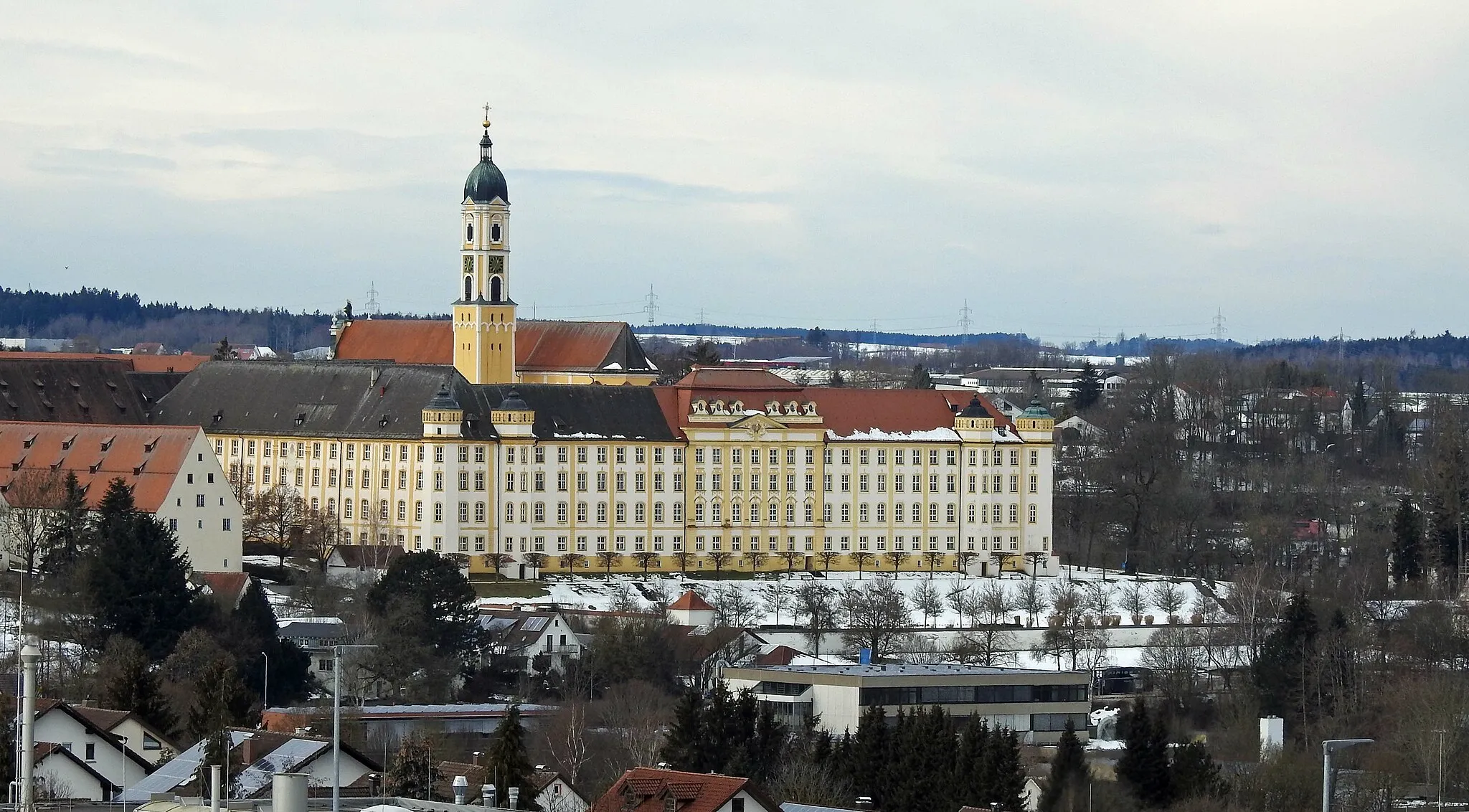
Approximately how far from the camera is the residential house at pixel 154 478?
12125 cm

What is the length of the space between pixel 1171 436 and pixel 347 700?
8045cm

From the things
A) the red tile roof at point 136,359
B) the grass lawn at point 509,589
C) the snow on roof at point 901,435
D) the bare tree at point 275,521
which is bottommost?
the grass lawn at point 509,589

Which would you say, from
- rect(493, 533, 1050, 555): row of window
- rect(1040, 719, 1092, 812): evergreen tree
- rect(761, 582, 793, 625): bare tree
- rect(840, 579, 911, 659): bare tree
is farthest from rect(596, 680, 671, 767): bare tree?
rect(493, 533, 1050, 555): row of window

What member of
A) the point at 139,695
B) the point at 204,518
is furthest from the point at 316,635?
the point at 139,695

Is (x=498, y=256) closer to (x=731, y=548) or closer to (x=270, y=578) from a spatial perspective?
(x=731, y=548)

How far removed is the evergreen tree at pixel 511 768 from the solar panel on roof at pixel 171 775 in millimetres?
4798

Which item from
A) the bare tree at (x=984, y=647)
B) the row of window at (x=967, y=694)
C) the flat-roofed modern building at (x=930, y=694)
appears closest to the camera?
the flat-roofed modern building at (x=930, y=694)

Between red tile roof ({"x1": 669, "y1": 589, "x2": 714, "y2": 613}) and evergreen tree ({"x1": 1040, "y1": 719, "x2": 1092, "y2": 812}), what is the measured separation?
1561 inches

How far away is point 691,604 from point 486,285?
39.1m

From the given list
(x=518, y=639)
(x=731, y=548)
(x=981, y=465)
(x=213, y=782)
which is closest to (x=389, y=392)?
(x=731, y=548)

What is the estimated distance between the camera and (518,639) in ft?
358

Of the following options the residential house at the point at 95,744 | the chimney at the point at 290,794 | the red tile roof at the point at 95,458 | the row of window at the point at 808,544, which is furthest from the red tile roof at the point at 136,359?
the chimney at the point at 290,794

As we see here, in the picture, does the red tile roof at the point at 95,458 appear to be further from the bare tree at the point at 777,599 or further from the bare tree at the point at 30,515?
the bare tree at the point at 777,599

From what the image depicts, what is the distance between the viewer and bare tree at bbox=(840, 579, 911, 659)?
373ft
